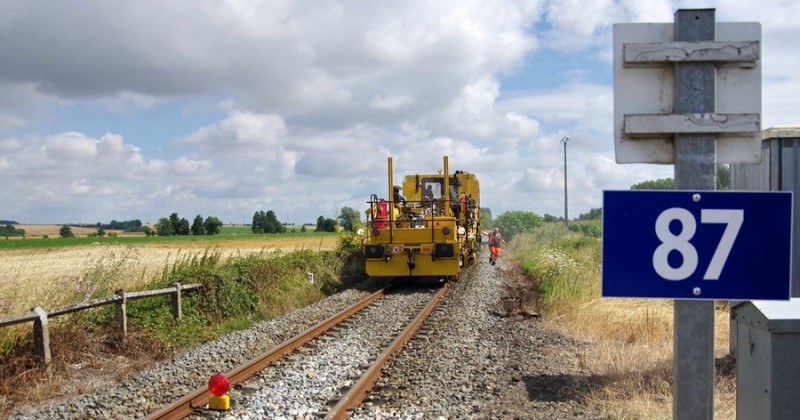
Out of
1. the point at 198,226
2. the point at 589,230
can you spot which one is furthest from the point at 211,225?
the point at 589,230

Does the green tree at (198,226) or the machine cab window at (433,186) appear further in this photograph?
the green tree at (198,226)

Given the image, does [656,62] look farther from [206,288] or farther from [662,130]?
[206,288]

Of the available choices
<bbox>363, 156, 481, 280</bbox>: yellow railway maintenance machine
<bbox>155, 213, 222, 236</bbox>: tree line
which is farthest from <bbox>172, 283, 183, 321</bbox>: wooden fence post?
<bbox>155, 213, 222, 236</bbox>: tree line

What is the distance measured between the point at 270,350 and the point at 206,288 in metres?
3.96

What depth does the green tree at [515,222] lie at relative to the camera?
56031mm

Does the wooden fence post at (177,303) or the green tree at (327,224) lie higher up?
the green tree at (327,224)

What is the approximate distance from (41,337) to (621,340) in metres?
7.32

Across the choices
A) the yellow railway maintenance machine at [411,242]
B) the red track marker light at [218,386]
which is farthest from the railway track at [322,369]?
the yellow railway maintenance machine at [411,242]

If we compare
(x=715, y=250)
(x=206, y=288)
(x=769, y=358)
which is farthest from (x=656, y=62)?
(x=206, y=288)

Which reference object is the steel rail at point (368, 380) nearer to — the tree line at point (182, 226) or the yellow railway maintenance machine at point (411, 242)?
the yellow railway maintenance machine at point (411, 242)

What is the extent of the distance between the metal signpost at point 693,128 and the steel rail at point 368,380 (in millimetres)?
3852

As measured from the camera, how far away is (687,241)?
98.2 inches

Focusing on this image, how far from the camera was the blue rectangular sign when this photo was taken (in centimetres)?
245

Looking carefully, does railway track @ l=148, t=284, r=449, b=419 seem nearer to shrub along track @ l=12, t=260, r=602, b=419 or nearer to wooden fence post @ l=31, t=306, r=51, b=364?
shrub along track @ l=12, t=260, r=602, b=419
